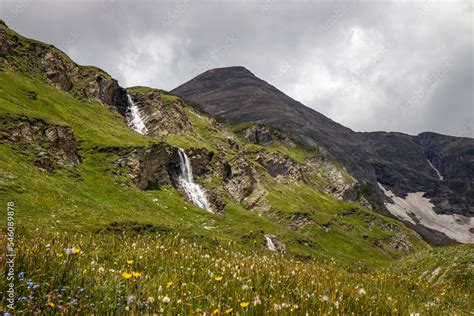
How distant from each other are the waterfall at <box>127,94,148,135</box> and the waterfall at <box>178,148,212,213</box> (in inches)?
1293

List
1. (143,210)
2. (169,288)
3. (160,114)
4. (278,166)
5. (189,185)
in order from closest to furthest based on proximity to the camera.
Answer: (169,288), (143,210), (189,185), (160,114), (278,166)

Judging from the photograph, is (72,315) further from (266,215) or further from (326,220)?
(326,220)

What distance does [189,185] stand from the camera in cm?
11431

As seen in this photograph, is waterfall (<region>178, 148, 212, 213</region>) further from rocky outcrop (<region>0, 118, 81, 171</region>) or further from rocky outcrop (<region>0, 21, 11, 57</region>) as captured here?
rocky outcrop (<region>0, 21, 11, 57</region>)

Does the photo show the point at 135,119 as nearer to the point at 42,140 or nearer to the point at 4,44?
the point at 4,44

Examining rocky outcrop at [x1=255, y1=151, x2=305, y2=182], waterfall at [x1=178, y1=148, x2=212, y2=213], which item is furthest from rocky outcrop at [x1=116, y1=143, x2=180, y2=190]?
rocky outcrop at [x1=255, y1=151, x2=305, y2=182]

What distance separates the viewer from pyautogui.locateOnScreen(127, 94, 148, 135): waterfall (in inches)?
5851

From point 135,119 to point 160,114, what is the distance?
33.7 ft

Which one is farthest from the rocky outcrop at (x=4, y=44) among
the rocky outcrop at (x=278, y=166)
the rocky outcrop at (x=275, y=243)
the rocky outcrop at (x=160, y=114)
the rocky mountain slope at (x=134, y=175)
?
the rocky outcrop at (x=278, y=166)

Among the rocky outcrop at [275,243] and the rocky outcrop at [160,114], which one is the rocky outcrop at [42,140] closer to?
the rocky outcrop at [275,243]

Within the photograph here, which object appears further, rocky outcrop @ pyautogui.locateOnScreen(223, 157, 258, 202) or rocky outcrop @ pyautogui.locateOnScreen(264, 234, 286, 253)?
rocky outcrop @ pyautogui.locateOnScreen(223, 157, 258, 202)

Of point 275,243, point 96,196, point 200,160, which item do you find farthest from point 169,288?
point 200,160

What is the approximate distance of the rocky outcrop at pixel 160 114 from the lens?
14838 centimetres

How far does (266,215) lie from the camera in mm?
131250
